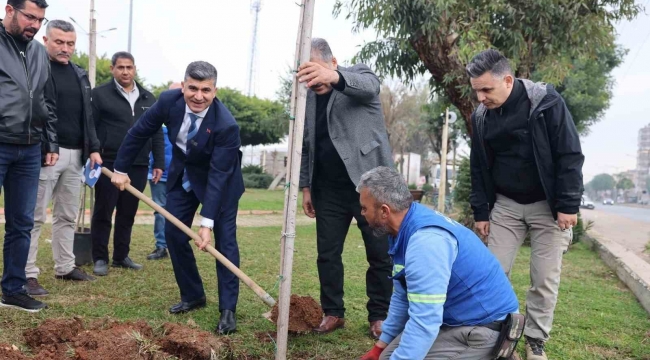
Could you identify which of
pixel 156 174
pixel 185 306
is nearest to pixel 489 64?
pixel 185 306

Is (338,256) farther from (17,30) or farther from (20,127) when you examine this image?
(17,30)

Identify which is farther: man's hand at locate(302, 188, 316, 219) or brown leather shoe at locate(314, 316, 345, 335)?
man's hand at locate(302, 188, 316, 219)

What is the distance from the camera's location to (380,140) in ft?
14.0

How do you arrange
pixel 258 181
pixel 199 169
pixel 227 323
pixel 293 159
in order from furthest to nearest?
1. pixel 258 181
2. pixel 199 169
3. pixel 227 323
4. pixel 293 159

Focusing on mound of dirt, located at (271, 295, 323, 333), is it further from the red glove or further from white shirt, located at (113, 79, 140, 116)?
white shirt, located at (113, 79, 140, 116)

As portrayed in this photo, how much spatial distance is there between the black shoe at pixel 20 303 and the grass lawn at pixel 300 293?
0.10m

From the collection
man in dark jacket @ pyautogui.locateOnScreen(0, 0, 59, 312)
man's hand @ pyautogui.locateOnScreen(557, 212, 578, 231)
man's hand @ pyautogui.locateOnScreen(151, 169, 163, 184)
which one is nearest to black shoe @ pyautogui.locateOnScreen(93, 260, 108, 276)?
man's hand @ pyautogui.locateOnScreen(151, 169, 163, 184)

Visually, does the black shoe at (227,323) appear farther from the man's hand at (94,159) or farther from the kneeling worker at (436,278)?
the man's hand at (94,159)

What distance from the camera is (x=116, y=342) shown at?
10.8 feet

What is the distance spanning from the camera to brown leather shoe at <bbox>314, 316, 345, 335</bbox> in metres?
4.29

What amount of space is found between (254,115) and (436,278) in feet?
104

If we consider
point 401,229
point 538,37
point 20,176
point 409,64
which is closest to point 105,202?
point 20,176

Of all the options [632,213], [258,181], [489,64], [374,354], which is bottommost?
[632,213]

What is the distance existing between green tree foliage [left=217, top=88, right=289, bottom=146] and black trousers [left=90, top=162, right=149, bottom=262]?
25.5 metres
